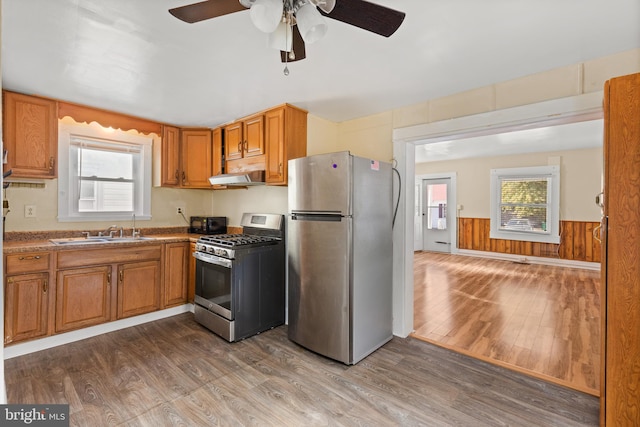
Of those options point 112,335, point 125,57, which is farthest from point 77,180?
point 125,57

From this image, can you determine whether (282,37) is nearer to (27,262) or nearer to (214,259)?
(214,259)

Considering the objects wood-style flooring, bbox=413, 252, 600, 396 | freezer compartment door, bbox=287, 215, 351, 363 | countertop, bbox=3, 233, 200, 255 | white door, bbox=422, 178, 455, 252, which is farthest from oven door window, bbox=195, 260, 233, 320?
white door, bbox=422, 178, 455, 252

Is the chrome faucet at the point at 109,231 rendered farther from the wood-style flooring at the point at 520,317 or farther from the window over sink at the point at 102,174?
the wood-style flooring at the point at 520,317

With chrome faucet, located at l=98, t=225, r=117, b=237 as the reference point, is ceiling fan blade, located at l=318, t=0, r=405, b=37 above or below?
above

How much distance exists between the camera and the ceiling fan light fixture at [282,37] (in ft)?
4.58

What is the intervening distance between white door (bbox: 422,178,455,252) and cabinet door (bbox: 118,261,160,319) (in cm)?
642

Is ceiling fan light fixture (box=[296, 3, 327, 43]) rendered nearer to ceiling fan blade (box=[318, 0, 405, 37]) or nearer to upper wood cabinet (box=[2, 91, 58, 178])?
ceiling fan blade (box=[318, 0, 405, 37])

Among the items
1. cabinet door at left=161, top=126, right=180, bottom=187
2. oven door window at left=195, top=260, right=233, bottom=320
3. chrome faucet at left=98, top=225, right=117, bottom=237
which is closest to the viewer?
oven door window at left=195, top=260, right=233, bottom=320

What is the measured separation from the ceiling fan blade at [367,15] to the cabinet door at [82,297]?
9.97ft

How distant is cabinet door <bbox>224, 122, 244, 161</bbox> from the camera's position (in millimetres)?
3453

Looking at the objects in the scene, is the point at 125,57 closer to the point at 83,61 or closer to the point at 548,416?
the point at 83,61

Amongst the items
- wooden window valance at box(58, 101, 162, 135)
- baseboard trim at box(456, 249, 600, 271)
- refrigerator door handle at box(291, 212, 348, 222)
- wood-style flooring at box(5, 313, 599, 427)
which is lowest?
wood-style flooring at box(5, 313, 599, 427)

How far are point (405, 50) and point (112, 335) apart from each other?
11.5 ft

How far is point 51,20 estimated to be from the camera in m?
1.67
